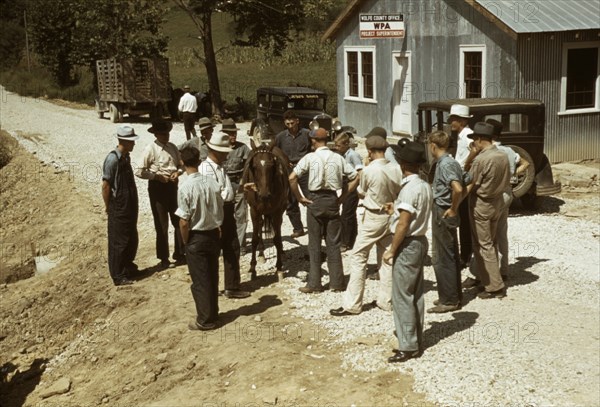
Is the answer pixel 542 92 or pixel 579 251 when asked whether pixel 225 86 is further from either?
pixel 579 251

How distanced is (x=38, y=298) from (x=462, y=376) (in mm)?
7667

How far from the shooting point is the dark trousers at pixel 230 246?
961cm

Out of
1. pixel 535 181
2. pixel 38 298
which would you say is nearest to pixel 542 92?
pixel 535 181

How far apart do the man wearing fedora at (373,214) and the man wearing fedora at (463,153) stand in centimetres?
167

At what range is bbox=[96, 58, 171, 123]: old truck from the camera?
30906mm

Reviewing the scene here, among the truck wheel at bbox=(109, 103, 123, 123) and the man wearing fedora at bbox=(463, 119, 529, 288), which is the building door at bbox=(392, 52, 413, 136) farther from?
the truck wheel at bbox=(109, 103, 123, 123)

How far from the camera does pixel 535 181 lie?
46.5ft

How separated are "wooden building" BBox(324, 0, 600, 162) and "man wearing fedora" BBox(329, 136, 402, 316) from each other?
411 inches

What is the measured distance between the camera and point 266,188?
10047mm

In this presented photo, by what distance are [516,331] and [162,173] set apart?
17.5 ft

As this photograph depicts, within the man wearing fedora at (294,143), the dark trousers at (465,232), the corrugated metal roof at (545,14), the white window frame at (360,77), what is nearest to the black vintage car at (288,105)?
the white window frame at (360,77)

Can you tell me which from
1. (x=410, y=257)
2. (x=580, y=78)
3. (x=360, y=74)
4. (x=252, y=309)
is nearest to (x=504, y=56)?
(x=580, y=78)

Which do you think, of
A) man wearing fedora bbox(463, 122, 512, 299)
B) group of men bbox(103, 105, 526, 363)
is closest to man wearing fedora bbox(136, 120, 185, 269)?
group of men bbox(103, 105, 526, 363)

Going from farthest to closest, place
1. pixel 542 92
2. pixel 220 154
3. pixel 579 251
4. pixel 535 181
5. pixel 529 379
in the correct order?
pixel 542 92, pixel 535 181, pixel 579 251, pixel 220 154, pixel 529 379
